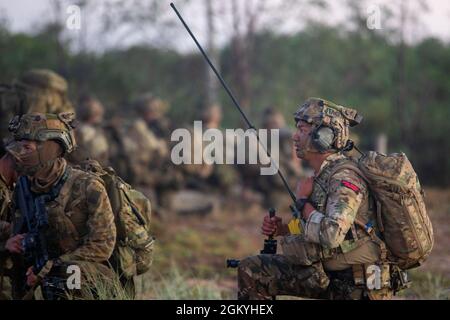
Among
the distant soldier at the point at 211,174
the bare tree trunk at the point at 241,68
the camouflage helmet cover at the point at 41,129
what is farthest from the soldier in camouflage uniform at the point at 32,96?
the bare tree trunk at the point at 241,68

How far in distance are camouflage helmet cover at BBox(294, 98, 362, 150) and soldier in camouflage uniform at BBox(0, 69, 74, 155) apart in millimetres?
4118

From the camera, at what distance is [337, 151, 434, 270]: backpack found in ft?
17.2

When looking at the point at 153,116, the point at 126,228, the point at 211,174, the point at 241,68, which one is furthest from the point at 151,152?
the point at 126,228

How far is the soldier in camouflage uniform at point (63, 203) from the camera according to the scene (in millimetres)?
5707

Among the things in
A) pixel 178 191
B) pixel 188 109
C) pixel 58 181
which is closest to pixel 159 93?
pixel 188 109

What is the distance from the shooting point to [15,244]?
226 inches

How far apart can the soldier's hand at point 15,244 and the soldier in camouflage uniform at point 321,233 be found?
1537 millimetres

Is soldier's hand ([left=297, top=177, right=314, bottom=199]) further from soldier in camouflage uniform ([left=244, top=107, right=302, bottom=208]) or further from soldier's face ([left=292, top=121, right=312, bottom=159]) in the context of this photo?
soldier in camouflage uniform ([left=244, top=107, right=302, bottom=208])

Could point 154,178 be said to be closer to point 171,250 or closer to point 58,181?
point 171,250

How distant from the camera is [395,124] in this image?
64.5 ft

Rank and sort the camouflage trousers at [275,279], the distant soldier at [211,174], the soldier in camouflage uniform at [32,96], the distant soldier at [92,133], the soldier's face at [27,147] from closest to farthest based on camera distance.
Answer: the camouflage trousers at [275,279], the soldier's face at [27,147], the soldier in camouflage uniform at [32,96], the distant soldier at [92,133], the distant soldier at [211,174]

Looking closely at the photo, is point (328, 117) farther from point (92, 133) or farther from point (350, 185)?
point (92, 133)

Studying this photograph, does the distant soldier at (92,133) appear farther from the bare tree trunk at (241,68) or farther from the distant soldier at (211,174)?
the bare tree trunk at (241,68)
